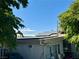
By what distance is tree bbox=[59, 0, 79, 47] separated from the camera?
20641 millimetres

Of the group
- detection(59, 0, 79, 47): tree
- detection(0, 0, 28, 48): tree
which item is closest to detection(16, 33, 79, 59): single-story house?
detection(59, 0, 79, 47): tree

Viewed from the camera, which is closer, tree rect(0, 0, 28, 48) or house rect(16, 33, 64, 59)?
tree rect(0, 0, 28, 48)

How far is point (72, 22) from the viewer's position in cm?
2072

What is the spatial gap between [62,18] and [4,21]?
527 cm

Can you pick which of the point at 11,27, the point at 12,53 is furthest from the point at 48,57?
the point at 11,27

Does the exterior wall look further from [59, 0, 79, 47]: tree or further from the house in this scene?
[59, 0, 79, 47]: tree

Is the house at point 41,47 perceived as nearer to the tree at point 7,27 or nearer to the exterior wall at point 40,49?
the exterior wall at point 40,49

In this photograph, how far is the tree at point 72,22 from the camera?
20.6 metres

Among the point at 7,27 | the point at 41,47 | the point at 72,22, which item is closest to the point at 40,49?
the point at 41,47

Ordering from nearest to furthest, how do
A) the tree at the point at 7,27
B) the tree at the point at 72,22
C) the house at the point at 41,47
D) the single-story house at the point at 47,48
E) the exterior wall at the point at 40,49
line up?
the tree at the point at 7,27 → the tree at the point at 72,22 → the single-story house at the point at 47,48 → the house at the point at 41,47 → the exterior wall at the point at 40,49

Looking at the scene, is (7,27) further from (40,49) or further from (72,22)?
(40,49)

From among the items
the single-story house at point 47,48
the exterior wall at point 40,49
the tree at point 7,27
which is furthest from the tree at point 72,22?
the exterior wall at point 40,49

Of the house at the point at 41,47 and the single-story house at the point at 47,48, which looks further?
the house at the point at 41,47

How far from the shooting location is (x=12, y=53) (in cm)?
3281
